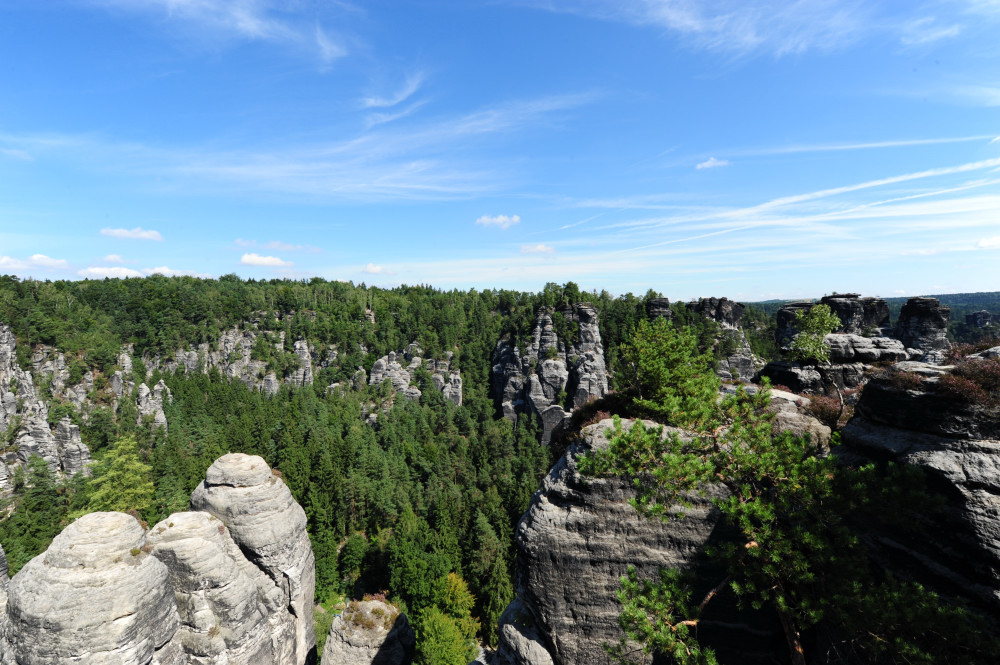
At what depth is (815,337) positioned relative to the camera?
84.3ft

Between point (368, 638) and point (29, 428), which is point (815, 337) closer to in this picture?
point (368, 638)

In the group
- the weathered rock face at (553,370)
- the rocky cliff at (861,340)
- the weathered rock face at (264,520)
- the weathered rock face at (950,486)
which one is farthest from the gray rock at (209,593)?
the weathered rock face at (553,370)

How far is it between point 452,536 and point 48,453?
64.6 meters

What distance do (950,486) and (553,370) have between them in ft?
288

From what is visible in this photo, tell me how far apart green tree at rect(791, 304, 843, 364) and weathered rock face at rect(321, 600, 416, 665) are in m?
33.0

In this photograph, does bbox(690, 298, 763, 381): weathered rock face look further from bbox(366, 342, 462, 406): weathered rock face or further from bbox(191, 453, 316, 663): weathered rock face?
bbox(191, 453, 316, 663): weathered rock face

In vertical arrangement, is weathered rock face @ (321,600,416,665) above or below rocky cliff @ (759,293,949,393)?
below

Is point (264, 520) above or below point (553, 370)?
above

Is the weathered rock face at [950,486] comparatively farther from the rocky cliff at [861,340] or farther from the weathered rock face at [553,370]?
the weathered rock face at [553,370]

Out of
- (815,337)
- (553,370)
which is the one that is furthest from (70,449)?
(815,337)

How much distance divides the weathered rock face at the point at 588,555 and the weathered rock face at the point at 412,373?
319 ft

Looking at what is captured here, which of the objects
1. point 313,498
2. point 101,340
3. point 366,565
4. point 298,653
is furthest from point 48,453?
point 298,653

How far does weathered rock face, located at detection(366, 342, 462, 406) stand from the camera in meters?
113

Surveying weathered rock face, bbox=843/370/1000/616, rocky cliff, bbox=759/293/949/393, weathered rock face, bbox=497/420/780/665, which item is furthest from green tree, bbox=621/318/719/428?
rocky cliff, bbox=759/293/949/393
